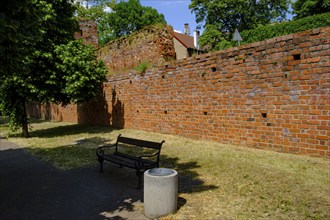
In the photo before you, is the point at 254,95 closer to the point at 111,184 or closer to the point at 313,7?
the point at 111,184

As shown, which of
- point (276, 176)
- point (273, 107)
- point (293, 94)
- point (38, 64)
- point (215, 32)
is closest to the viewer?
point (276, 176)

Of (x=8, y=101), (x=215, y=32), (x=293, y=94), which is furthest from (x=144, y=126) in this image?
(x=215, y=32)

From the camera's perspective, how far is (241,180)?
5.40 metres

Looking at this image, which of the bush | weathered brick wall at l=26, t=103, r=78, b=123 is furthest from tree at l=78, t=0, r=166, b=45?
the bush

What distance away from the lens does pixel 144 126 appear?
1291 cm

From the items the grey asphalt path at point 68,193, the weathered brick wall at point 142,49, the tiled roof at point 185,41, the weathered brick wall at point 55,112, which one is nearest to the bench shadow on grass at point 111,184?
the grey asphalt path at point 68,193

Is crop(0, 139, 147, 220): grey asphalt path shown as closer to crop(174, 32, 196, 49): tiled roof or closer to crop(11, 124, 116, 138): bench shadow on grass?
crop(11, 124, 116, 138): bench shadow on grass

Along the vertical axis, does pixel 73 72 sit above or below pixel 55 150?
above

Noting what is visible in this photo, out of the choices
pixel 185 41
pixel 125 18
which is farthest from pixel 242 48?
pixel 125 18

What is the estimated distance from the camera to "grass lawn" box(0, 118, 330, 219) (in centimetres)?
407

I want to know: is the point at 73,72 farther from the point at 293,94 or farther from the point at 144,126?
the point at 293,94

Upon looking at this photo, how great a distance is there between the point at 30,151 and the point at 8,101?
13.4ft

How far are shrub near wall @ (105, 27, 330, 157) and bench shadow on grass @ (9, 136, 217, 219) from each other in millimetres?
2230

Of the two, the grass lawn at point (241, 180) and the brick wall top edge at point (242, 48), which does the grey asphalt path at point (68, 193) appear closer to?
the grass lawn at point (241, 180)
